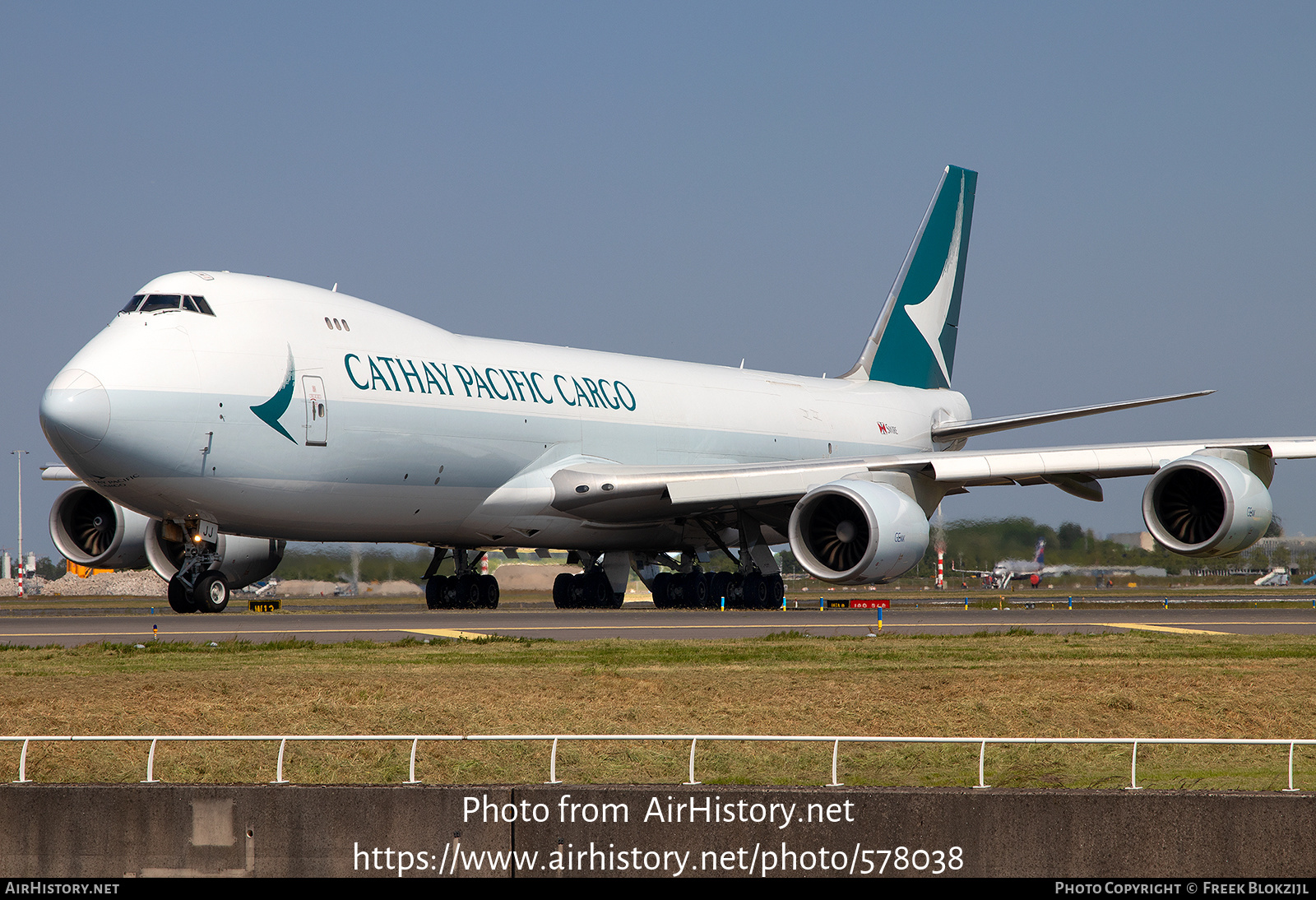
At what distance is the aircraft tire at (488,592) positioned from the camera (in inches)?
1063

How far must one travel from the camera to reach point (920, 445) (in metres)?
34.5

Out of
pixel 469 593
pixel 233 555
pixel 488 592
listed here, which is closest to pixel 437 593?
pixel 469 593

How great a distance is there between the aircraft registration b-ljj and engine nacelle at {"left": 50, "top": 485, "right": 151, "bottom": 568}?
44 millimetres

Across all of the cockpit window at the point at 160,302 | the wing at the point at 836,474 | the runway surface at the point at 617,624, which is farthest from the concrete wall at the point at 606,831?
the wing at the point at 836,474

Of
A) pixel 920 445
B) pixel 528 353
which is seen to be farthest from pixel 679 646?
pixel 920 445

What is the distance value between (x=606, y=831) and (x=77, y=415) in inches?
558

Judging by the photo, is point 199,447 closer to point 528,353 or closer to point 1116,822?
point 528,353

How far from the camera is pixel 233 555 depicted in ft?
85.1

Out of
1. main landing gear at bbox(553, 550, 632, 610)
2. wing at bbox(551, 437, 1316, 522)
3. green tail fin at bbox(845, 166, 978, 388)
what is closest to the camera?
wing at bbox(551, 437, 1316, 522)

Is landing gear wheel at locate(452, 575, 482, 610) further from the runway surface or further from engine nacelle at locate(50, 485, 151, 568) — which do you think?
engine nacelle at locate(50, 485, 151, 568)

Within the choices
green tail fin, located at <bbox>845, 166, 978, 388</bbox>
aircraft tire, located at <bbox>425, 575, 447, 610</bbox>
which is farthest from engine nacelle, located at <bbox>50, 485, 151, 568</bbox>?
green tail fin, located at <bbox>845, 166, 978, 388</bbox>

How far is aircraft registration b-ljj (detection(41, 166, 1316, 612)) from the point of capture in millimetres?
19969

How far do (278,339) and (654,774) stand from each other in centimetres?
1347

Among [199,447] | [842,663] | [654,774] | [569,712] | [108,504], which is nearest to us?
[654,774]
